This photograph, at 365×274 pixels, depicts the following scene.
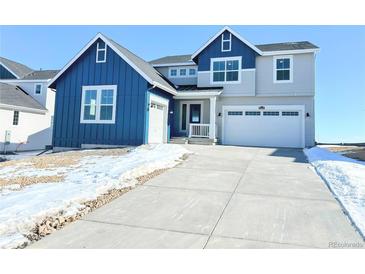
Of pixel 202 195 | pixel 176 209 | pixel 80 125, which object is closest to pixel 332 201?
pixel 202 195

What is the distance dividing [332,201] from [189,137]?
1150 centimetres

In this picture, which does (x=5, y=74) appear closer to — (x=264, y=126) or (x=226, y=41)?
(x=226, y=41)

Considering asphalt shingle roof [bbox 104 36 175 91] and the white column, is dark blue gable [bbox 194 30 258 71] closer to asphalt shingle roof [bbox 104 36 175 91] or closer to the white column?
the white column

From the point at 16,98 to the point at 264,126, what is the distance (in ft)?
62.9

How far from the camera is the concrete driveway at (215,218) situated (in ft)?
10.5

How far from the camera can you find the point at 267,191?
17.9 ft

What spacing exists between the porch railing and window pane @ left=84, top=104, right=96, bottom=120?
5857 millimetres

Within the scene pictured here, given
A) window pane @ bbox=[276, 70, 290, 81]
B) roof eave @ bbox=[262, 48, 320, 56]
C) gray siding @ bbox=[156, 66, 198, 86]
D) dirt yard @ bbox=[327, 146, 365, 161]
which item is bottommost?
dirt yard @ bbox=[327, 146, 365, 161]

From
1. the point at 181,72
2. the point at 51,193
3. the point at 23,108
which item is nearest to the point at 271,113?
the point at 181,72

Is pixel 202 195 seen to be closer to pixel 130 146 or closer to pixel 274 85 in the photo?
pixel 130 146

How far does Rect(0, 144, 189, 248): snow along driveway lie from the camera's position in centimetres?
335

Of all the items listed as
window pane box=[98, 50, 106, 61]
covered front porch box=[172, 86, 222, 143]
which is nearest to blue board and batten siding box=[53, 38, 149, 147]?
window pane box=[98, 50, 106, 61]

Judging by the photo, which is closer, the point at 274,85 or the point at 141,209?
the point at 141,209

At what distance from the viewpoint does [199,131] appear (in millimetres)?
16219
